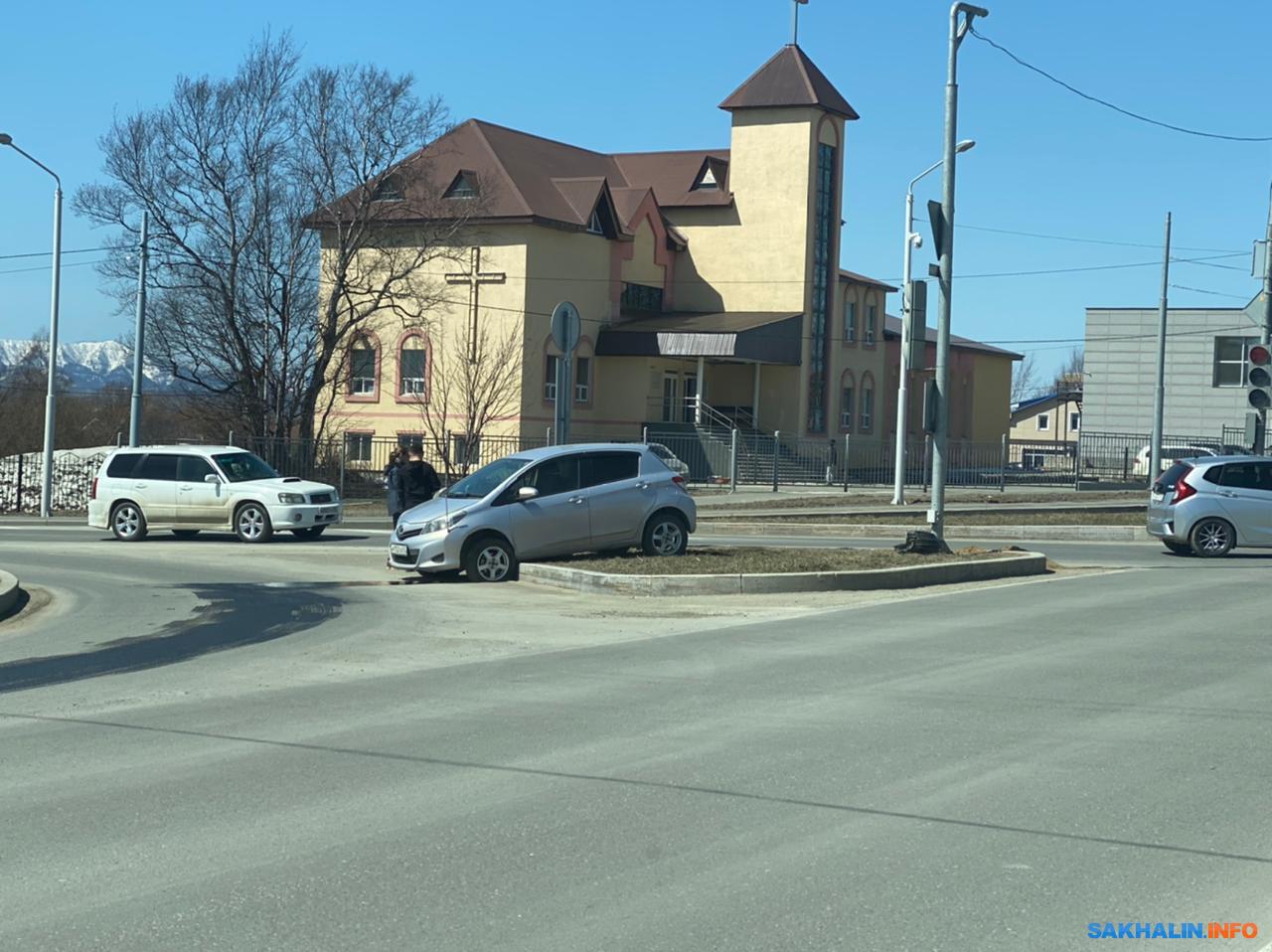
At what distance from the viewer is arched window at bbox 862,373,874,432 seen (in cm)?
6569

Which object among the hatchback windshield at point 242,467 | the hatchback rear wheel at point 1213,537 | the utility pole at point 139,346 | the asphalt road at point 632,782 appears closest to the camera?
the asphalt road at point 632,782

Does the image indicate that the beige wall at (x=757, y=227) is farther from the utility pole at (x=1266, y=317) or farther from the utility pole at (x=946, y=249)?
the utility pole at (x=946, y=249)

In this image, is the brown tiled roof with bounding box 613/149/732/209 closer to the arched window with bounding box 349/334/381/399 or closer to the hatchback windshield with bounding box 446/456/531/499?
the arched window with bounding box 349/334/381/399

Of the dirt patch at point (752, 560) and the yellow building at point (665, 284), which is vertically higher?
the yellow building at point (665, 284)

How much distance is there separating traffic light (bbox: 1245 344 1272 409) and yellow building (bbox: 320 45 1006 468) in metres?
28.4

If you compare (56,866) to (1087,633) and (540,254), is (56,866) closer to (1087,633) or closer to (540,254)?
(1087,633)

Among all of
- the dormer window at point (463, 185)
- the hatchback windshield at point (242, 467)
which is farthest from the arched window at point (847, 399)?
the hatchback windshield at point (242, 467)

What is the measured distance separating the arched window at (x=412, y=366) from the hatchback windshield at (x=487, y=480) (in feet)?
118

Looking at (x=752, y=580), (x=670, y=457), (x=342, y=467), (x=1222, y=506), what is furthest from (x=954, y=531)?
(x=342, y=467)

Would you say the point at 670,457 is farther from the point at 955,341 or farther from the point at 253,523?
the point at 955,341

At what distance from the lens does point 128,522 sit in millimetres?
27062

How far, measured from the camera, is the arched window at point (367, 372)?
175 ft

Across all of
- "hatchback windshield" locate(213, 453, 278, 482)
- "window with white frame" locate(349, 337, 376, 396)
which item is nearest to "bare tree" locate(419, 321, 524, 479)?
"window with white frame" locate(349, 337, 376, 396)

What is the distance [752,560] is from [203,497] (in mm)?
12025
